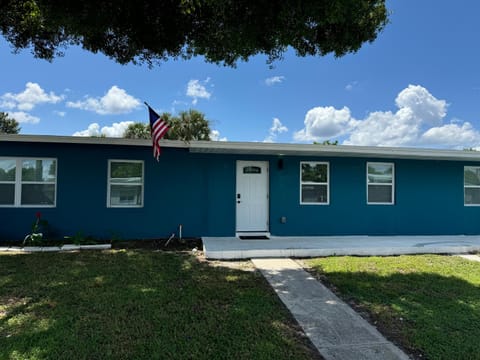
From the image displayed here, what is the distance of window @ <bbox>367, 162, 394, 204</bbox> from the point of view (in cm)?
931

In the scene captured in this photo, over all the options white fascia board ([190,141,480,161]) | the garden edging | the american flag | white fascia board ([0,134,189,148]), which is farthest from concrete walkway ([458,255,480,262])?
the garden edging

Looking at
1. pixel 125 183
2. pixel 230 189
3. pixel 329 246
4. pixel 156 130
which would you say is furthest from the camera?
pixel 230 189

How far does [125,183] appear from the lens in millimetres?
8375

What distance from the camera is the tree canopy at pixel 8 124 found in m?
27.4

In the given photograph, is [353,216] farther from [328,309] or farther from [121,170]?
[121,170]

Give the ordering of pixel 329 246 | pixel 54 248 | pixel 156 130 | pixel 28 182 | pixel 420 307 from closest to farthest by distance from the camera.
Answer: pixel 420 307
pixel 54 248
pixel 156 130
pixel 329 246
pixel 28 182

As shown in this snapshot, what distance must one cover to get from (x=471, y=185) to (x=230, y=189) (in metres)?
7.73

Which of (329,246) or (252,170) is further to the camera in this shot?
(252,170)

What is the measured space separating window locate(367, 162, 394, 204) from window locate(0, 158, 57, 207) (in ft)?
28.8

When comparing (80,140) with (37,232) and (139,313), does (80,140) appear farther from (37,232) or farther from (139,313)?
(139,313)

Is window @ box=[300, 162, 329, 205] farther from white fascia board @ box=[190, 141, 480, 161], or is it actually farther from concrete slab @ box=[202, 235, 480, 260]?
concrete slab @ box=[202, 235, 480, 260]

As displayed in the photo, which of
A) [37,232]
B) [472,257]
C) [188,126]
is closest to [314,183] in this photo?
[472,257]

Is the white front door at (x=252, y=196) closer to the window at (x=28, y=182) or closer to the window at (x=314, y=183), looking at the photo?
the window at (x=314, y=183)

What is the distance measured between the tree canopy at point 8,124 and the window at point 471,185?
107 feet
